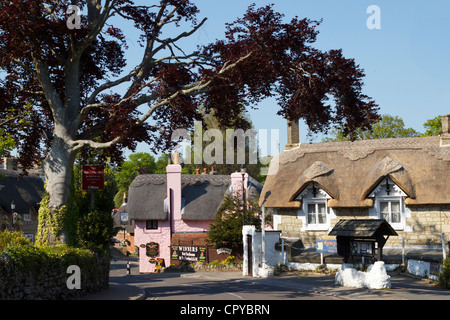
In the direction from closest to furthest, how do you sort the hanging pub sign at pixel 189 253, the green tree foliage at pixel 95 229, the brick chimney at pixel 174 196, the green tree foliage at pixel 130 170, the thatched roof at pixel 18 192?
1. the green tree foliage at pixel 95 229
2. the hanging pub sign at pixel 189 253
3. the brick chimney at pixel 174 196
4. the thatched roof at pixel 18 192
5. the green tree foliage at pixel 130 170

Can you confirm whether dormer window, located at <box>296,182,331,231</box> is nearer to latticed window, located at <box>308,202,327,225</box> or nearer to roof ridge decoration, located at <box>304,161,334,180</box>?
latticed window, located at <box>308,202,327,225</box>

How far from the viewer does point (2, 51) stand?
57.3 feet

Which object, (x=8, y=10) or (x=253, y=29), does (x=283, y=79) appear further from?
(x=8, y=10)

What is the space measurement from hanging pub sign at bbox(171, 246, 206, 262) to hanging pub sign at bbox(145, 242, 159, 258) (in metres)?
5.87

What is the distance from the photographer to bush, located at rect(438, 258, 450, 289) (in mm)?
19708

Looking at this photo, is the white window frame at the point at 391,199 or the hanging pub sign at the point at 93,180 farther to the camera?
the white window frame at the point at 391,199

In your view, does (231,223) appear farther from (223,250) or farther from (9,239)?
(9,239)

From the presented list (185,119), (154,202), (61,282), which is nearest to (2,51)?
(185,119)

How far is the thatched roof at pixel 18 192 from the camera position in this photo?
5053 centimetres

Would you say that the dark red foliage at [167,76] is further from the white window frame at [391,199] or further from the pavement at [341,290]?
the white window frame at [391,199]

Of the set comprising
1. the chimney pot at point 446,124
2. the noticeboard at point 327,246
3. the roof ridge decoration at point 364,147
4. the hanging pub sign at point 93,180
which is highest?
the chimney pot at point 446,124

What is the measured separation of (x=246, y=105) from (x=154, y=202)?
91.7ft

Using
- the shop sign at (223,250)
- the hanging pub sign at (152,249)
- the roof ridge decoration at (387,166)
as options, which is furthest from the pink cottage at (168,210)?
the roof ridge decoration at (387,166)

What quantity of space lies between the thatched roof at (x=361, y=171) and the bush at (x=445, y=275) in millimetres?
7337
